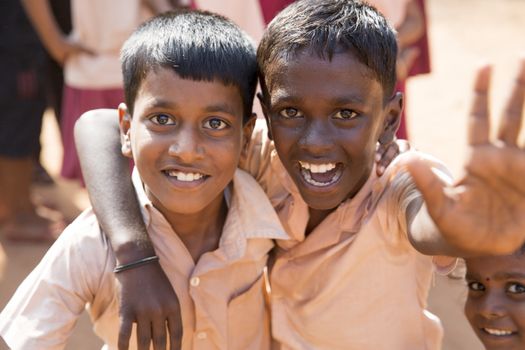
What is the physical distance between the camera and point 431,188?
5.14ft

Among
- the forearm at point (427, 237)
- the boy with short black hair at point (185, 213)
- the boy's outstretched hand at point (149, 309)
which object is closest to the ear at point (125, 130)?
the boy with short black hair at point (185, 213)

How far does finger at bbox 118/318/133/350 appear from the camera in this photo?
183 cm

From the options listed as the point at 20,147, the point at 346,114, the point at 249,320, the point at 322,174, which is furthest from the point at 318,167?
the point at 20,147

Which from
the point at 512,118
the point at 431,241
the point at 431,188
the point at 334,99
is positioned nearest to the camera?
the point at 512,118

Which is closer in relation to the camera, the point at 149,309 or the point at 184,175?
the point at 149,309

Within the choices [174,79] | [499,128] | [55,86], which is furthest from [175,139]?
[55,86]

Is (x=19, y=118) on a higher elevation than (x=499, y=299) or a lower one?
higher

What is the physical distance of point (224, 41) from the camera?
2061mm

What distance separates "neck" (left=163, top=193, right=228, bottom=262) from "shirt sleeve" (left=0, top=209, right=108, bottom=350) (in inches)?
10.3

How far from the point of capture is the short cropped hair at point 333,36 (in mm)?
1951

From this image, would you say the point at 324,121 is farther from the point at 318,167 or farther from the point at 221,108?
the point at 221,108

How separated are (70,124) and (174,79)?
226 centimetres

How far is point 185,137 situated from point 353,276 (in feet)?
1.82

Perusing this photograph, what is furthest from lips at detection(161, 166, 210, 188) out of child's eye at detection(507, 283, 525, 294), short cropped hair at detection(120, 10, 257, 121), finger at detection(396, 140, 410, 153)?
child's eye at detection(507, 283, 525, 294)
